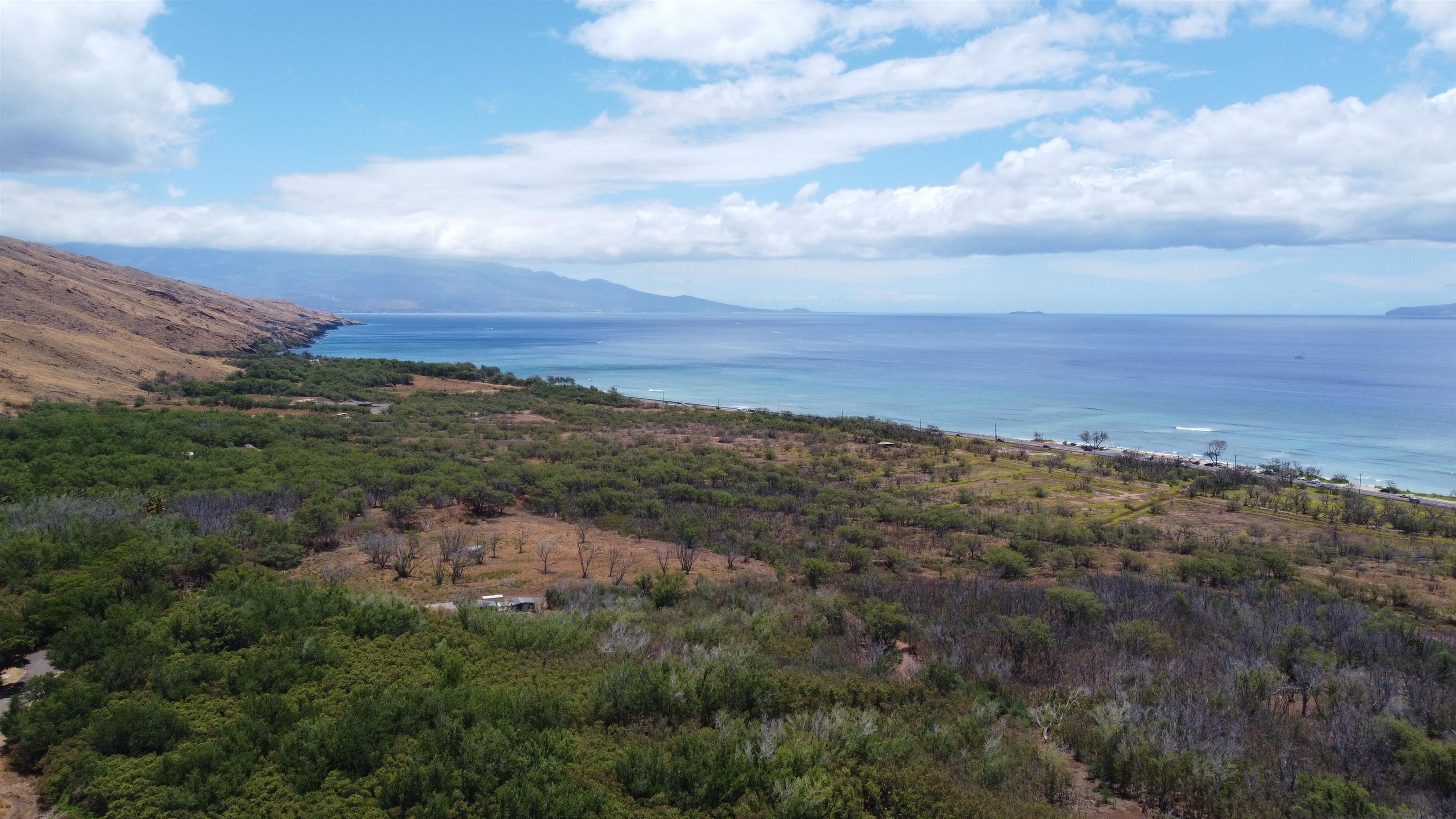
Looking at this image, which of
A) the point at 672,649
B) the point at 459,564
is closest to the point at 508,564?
the point at 459,564

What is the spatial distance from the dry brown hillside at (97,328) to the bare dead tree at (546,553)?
104ft

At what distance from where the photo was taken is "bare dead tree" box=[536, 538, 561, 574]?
17.6 meters

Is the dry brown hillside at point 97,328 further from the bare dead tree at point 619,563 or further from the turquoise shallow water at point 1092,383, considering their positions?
the bare dead tree at point 619,563

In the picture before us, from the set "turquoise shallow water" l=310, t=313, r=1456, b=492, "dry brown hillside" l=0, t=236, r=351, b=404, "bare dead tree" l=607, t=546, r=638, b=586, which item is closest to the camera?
"bare dead tree" l=607, t=546, r=638, b=586

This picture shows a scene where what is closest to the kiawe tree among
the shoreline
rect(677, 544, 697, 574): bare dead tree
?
the shoreline

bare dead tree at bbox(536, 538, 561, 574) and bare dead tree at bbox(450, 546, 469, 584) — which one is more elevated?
bare dead tree at bbox(450, 546, 469, 584)

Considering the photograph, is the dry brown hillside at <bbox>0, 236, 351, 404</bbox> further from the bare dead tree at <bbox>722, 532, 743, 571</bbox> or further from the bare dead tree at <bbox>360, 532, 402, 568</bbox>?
the bare dead tree at <bbox>722, 532, 743, 571</bbox>

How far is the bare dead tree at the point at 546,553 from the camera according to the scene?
691 inches

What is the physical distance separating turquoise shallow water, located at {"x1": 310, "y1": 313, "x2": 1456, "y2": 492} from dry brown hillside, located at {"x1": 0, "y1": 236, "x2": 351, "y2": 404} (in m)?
16.2

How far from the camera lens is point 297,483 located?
22016mm

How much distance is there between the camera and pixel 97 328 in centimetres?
6334

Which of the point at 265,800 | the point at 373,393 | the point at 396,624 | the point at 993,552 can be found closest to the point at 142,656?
the point at 396,624

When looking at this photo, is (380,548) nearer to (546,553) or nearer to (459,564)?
(459,564)

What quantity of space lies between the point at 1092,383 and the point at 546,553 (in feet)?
270
